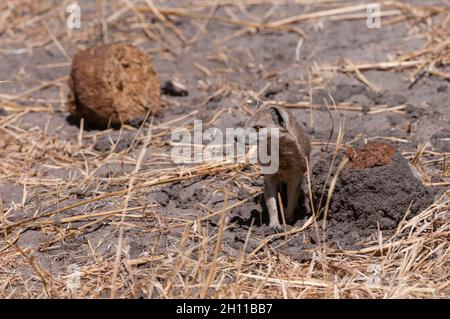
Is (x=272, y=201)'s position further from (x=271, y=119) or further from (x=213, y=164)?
(x=213, y=164)

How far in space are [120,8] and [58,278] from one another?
4434 mm

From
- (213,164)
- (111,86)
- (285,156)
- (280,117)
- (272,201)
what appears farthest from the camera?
(111,86)

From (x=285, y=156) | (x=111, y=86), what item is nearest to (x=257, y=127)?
(x=285, y=156)

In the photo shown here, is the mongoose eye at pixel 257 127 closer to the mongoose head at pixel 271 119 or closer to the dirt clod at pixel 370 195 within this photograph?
the mongoose head at pixel 271 119

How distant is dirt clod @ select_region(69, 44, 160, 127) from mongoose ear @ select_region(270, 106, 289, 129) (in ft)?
7.23

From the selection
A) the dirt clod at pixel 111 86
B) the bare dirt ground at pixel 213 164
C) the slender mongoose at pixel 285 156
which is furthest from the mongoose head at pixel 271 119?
the dirt clod at pixel 111 86

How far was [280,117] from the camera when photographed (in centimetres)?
419

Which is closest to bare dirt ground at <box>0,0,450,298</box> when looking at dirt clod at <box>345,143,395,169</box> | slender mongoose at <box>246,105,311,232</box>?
slender mongoose at <box>246,105,311,232</box>

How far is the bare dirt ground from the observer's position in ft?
13.6

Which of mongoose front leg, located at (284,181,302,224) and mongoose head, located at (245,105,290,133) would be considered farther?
mongoose front leg, located at (284,181,302,224)

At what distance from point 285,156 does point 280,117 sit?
1.00 feet

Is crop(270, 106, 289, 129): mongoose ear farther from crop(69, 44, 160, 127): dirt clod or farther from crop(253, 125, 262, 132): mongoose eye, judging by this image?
crop(69, 44, 160, 127): dirt clod

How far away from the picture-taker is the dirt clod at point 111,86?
611 centimetres
